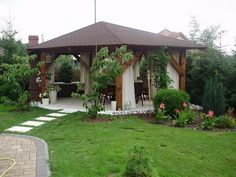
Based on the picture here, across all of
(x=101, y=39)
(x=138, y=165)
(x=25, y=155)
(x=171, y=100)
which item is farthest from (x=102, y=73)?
(x=138, y=165)

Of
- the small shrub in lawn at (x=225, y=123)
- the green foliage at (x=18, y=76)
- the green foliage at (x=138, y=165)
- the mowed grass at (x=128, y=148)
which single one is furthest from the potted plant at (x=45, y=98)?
the green foliage at (x=138, y=165)

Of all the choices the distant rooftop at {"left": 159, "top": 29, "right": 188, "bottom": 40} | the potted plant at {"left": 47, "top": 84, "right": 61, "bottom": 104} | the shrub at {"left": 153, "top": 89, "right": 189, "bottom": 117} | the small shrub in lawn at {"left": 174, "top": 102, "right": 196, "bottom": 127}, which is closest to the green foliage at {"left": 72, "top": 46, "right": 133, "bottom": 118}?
the shrub at {"left": 153, "top": 89, "right": 189, "bottom": 117}

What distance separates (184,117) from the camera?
970 centimetres

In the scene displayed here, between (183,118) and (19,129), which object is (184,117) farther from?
(19,129)

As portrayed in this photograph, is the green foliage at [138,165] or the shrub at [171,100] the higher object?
the shrub at [171,100]

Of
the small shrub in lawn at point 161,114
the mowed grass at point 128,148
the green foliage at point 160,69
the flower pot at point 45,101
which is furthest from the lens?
the flower pot at point 45,101

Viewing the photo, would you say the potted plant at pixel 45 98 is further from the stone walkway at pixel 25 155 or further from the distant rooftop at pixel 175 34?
the distant rooftop at pixel 175 34

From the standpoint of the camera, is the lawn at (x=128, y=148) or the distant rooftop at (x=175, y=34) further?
the distant rooftop at (x=175, y=34)

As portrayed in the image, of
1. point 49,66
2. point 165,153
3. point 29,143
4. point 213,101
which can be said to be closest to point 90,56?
point 49,66

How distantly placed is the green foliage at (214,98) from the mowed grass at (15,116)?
5755 millimetres

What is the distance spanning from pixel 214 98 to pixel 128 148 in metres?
5.93

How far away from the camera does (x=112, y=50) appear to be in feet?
39.5

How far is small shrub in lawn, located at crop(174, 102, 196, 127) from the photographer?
9.56 metres

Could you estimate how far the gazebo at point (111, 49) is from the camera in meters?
12.0
